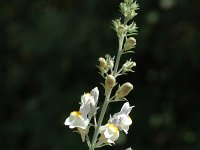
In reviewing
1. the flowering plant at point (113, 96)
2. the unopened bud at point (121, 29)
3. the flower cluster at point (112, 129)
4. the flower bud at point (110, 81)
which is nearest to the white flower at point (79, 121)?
the flowering plant at point (113, 96)

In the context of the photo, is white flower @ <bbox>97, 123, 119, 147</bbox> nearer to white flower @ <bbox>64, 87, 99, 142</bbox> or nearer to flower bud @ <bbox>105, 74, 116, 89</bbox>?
white flower @ <bbox>64, 87, 99, 142</bbox>

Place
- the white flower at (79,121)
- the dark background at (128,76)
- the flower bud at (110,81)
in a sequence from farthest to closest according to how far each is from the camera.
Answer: the dark background at (128,76) < the white flower at (79,121) < the flower bud at (110,81)

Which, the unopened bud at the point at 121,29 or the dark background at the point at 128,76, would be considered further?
the dark background at the point at 128,76

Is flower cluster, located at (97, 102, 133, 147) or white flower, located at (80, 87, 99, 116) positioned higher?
white flower, located at (80, 87, 99, 116)

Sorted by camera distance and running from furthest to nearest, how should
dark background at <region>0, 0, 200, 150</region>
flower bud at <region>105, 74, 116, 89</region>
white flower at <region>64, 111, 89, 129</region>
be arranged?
dark background at <region>0, 0, 200, 150</region>
white flower at <region>64, 111, 89, 129</region>
flower bud at <region>105, 74, 116, 89</region>

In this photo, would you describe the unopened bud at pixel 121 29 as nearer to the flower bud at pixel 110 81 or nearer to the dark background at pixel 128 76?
the flower bud at pixel 110 81

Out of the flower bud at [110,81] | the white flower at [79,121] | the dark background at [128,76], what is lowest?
the white flower at [79,121]

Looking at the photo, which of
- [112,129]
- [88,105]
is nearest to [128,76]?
[88,105]

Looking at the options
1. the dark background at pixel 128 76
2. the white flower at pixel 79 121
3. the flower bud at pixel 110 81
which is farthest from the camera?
the dark background at pixel 128 76

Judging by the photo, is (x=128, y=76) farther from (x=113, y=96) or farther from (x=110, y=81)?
(x=110, y=81)

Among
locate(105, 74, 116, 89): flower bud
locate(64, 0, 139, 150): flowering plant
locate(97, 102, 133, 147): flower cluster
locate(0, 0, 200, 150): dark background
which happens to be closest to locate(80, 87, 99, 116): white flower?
locate(64, 0, 139, 150): flowering plant
